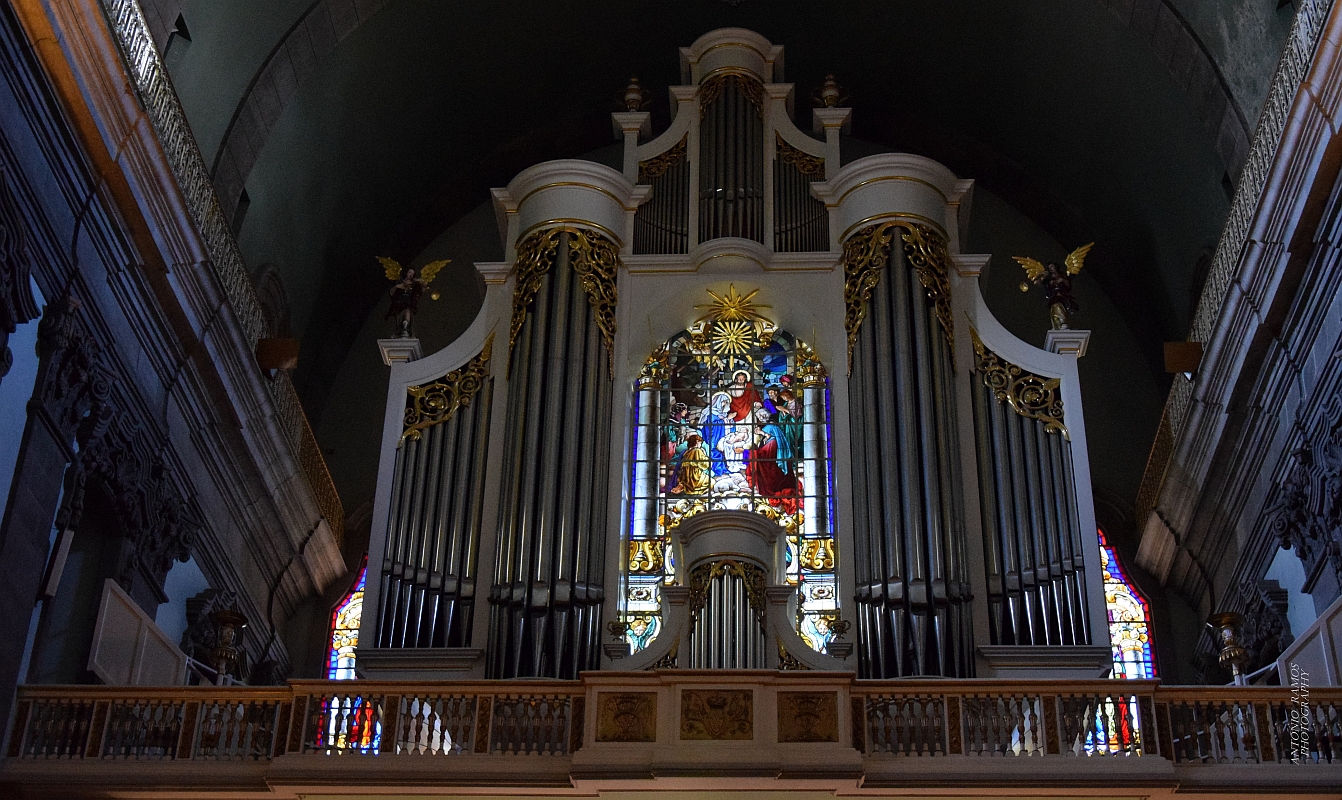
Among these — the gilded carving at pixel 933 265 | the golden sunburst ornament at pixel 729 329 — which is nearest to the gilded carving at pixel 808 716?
the gilded carving at pixel 933 265

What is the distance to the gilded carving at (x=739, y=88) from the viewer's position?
631 inches

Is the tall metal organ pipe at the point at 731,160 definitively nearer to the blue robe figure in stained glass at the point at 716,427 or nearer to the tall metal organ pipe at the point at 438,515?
the blue robe figure in stained glass at the point at 716,427

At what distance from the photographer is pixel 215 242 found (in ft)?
44.9

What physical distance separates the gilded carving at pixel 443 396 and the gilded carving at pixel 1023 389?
3845 millimetres

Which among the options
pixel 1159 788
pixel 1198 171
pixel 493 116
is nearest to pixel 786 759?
pixel 1159 788

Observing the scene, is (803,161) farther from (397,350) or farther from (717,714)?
(717,714)

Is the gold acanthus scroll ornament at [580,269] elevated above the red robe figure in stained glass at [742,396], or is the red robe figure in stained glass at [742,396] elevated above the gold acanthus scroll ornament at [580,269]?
the gold acanthus scroll ornament at [580,269]

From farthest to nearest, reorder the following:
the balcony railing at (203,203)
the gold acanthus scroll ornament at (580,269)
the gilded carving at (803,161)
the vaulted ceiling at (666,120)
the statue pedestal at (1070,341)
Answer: the gilded carving at (803,161)
the vaulted ceiling at (666,120)
the gold acanthus scroll ornament at (580,269)
the statue pedestal at (1070,341)
the balcony railing at (203,203)

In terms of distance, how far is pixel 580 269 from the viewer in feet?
48.0

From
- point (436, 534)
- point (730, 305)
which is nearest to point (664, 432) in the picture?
point (730, 305)

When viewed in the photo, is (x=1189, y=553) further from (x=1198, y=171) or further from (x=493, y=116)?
(x=493, y=116)

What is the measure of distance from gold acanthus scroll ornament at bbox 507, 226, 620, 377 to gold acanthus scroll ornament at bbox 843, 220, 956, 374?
1.87 m

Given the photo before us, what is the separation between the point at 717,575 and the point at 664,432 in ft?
11.9

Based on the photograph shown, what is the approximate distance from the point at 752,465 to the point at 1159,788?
203 inches
